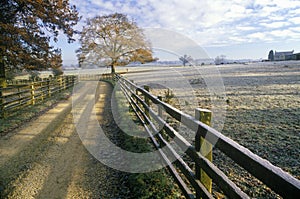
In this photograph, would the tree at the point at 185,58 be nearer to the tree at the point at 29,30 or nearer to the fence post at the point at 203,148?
the tree at the point at 29,30

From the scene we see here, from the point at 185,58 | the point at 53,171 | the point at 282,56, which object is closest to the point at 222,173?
the point at 53,171

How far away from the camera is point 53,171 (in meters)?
3.95

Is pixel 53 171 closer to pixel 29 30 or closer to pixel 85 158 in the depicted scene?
pixel 85 158

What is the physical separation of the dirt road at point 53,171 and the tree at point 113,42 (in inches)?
961

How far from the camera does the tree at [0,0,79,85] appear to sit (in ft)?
33.6

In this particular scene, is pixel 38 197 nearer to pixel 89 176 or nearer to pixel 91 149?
pixel 89 176

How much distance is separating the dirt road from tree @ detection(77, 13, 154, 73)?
2442 centimetres

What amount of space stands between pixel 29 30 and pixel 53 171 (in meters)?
10.6

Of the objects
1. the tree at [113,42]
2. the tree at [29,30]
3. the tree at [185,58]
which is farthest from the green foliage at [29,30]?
the tree at [113,42]

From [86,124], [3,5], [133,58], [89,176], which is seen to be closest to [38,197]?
[89,176]

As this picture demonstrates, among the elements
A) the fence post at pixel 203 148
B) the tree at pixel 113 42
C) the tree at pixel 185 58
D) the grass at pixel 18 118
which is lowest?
the grass at pixel 18 118

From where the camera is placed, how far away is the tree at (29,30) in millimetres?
10234

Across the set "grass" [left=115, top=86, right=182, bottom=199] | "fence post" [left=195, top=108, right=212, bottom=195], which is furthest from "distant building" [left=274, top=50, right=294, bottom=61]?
"fence post" [left=195, top=108, right=212, bottom=195]

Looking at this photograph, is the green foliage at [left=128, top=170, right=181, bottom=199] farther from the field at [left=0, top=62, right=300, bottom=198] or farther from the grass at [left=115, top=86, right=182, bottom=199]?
the field at [left=0, top=62, right=300, bottom=198]
